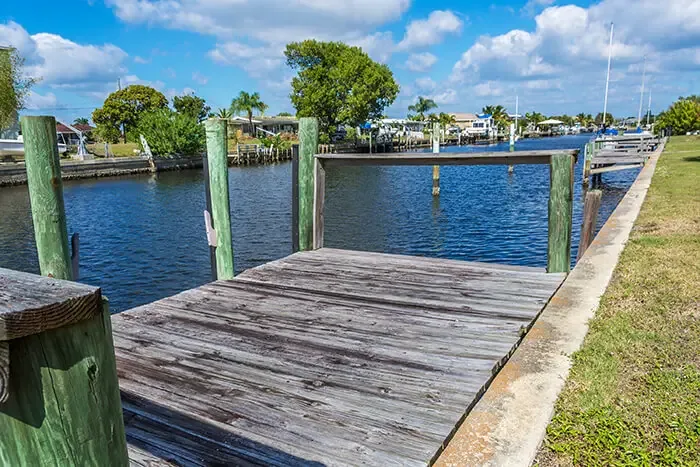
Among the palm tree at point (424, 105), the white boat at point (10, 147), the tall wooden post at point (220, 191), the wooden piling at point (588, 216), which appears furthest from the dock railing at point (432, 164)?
the palm tree at point (424, 105)

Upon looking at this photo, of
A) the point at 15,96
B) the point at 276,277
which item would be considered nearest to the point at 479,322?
the point at 276,277

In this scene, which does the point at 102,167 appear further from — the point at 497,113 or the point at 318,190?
the point at 497,113

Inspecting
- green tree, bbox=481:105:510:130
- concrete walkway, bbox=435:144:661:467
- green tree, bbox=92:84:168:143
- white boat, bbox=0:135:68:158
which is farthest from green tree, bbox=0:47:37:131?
green tree, bbox=481:105:510:130

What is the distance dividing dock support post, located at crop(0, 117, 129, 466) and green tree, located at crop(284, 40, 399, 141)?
59787 millimetres

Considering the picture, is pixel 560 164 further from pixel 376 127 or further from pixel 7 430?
pixel 376 127

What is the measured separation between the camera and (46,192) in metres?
3.82

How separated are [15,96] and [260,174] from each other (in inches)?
728

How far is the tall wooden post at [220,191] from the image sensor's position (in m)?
5.86

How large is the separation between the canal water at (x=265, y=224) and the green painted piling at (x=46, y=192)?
25.5 ft

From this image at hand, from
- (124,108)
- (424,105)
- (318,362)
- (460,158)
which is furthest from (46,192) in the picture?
(424,105)

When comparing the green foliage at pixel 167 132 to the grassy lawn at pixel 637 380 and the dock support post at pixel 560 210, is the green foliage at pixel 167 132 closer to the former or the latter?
the dock support post at pixel 560 210

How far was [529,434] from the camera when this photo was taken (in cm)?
→ 260

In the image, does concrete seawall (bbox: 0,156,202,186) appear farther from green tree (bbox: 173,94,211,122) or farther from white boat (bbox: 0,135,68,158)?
green tree (bbox: 173,94,211,122)

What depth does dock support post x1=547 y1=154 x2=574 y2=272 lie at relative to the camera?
526 centimetres
